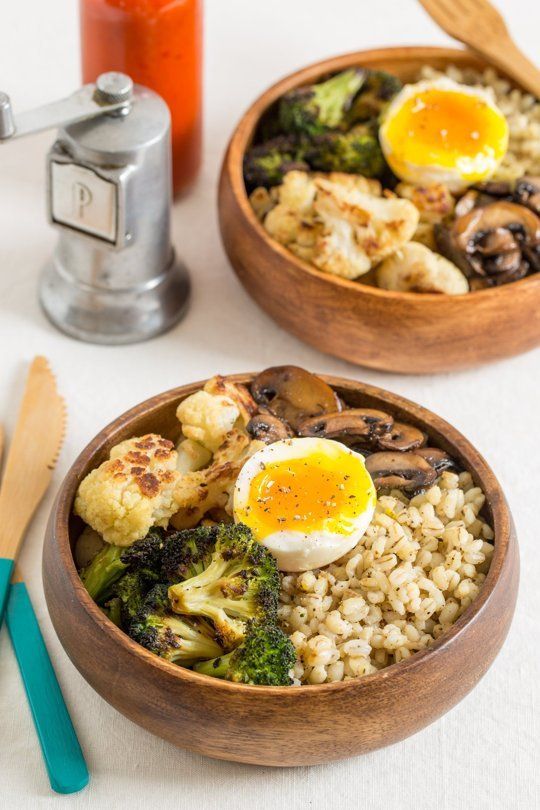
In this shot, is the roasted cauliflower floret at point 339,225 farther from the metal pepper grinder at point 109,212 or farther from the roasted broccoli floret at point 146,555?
the roasted broccoli floret at point 146,555

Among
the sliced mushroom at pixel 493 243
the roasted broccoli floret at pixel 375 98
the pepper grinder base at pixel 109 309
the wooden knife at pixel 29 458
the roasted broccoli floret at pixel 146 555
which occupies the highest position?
the roasted broccoli floret at pixel 375 98

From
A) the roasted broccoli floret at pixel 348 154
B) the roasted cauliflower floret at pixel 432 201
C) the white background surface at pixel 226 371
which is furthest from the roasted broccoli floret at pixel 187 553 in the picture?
the roasted broccoli floret at pixel 348 154

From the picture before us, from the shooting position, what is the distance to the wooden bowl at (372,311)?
10.1ft

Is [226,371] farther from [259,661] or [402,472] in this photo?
[259,661]

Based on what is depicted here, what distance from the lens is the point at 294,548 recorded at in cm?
240

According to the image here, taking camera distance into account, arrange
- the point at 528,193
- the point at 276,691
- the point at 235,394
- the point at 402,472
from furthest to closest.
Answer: the point at 528,193
the point at 235,394
the point at 402,472
the point at 276,691

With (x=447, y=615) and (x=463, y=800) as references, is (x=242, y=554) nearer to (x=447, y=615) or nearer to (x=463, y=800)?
(x=447, y=615)

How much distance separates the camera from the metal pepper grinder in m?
3.01

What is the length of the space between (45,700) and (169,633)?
0.43 metres

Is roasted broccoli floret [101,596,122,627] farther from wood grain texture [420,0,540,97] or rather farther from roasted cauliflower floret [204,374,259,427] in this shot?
wood grain texture [420,0,540,97]

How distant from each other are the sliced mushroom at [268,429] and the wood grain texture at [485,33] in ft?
5.45

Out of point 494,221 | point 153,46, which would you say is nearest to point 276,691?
point 494,221

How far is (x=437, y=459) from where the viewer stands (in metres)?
2.64

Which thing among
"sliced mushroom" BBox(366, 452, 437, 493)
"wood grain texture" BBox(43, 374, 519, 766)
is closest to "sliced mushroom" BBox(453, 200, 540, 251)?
"sliced mushroom" BBox(366, 452, 437, 493)
